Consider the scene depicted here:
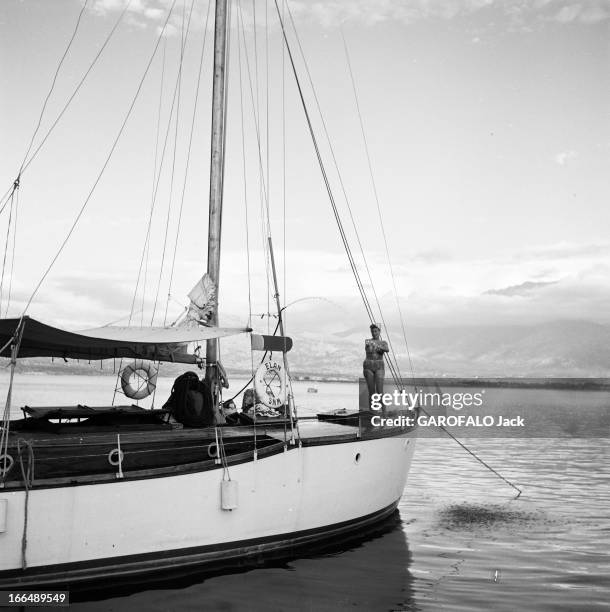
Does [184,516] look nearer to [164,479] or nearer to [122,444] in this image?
[164,479]

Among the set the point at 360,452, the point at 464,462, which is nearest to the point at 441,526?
the point at 360,452

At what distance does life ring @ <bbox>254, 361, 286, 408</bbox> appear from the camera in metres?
12.9

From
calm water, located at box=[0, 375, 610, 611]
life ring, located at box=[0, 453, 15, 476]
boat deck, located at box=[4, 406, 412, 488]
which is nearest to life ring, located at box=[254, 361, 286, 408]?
boat deck, located at box=[4, 406, 412, 488]

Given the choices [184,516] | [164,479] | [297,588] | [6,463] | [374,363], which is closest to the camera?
[6,463]

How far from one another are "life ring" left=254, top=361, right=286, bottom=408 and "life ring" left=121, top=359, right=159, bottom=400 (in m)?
2.63

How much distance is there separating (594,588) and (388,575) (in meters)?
3.22

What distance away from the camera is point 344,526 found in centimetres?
1295

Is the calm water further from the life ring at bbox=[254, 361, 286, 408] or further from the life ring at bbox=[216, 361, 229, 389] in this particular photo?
the life ring at bbox=[216, 361, 229, 389]

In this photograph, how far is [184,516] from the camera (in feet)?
33.7

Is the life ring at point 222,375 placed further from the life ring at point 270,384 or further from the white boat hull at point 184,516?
the white boat hull at point 184,516

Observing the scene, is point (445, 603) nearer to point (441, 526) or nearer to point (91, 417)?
point (441, 526)

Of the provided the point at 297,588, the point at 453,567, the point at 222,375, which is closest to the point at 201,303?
the point at 222,375

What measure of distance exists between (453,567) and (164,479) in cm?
532

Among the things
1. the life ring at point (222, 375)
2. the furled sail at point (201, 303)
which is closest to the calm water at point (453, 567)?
the life ring at point (222, 375)
